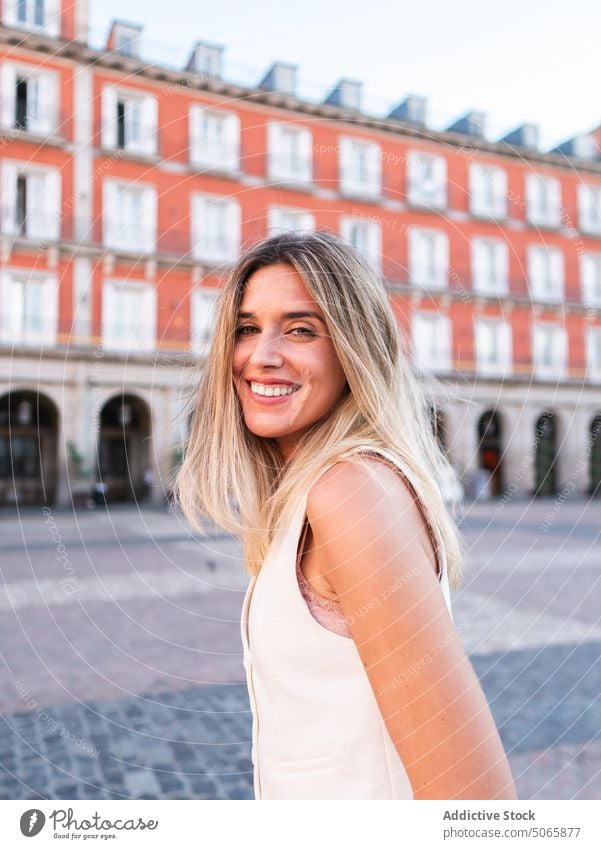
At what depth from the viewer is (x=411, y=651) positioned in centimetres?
79

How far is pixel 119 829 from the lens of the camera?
1.21m

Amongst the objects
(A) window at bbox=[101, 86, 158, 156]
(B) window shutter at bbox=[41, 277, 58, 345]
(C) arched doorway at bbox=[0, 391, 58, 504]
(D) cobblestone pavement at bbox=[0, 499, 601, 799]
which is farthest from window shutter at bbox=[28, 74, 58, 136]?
(C) arched doorway at bbox=[0, 391, 58, 504]

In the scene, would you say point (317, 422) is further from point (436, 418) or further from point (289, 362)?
point (436, 418)

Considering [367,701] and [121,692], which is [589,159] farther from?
[121,692]

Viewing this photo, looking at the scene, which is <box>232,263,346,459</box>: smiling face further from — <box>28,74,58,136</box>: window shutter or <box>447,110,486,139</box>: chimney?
<box>28,74,58,136</box>: window shutter

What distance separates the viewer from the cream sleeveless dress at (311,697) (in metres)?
0.91

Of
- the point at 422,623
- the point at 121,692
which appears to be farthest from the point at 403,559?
the point at 121,692

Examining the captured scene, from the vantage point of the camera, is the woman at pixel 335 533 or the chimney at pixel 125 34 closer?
the woman at pixel 335 533

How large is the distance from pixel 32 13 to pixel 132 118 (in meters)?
6.19

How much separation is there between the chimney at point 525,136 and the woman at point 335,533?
3.02 feet

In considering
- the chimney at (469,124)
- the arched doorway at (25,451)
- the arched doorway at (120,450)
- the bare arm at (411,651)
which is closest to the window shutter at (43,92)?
the chimney at (469,124)

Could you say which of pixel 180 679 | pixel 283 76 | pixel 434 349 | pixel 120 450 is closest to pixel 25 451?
pixel 120 450

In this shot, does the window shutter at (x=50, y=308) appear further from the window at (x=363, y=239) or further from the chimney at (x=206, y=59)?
the chimney at (x=206, y=59)

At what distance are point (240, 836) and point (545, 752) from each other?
8.19 ft
